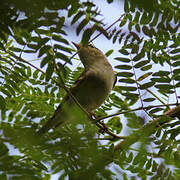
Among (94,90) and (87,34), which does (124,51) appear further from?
(87,34)

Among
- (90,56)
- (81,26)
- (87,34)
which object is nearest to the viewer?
(81,26)

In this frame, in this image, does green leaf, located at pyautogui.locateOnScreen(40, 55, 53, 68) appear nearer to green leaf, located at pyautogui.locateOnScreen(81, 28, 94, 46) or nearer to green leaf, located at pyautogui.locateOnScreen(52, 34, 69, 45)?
green leaf, located at pyautogui.locateOnScreen(52, 34, 69, 45)

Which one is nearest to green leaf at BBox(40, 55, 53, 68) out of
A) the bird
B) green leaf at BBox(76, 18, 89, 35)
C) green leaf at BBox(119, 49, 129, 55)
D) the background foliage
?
the background foliage

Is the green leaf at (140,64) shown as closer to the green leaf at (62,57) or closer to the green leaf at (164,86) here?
the green leaf at (164,86)

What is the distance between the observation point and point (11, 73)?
9.46 feet

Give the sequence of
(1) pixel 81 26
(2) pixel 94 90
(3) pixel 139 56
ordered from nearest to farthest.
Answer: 1. (1) pixel 81 26
2. (3) pixel 139 56
3. (2) pixel 94 90

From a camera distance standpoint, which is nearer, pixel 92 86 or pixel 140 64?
pixel 140 64

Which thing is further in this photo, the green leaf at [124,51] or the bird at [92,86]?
the bird at [92,86]

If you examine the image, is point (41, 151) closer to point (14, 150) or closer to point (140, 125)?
point (14, 150)

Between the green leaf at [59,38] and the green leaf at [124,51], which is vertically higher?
the green leaf at [59,38]

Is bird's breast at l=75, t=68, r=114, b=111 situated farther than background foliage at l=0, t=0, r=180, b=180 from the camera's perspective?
Yes

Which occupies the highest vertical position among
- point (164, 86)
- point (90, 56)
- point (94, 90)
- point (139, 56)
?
point (139, 56)

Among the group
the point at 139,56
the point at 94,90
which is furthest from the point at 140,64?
the point at 94,90

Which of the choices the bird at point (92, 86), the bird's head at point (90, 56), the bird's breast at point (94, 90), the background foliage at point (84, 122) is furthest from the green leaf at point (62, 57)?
the bird's head at point (90, 56)
